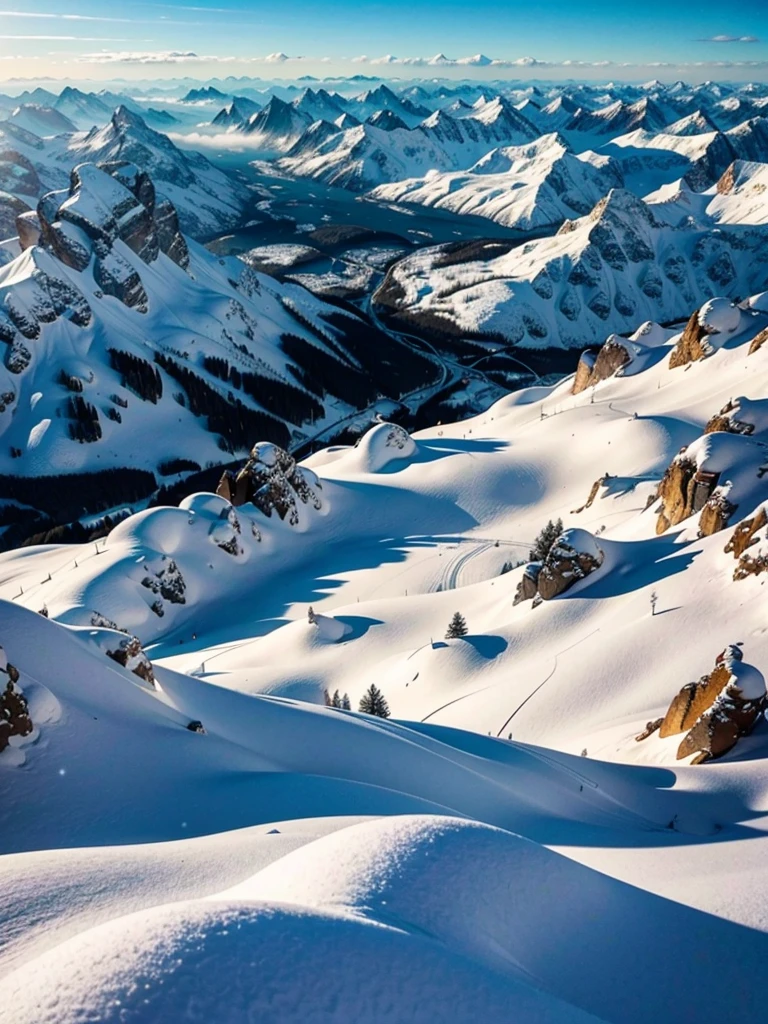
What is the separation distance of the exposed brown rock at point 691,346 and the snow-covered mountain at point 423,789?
28.6m

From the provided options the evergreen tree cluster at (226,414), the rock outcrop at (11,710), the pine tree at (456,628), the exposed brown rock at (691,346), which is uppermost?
the exposed brown rock at (691,346)

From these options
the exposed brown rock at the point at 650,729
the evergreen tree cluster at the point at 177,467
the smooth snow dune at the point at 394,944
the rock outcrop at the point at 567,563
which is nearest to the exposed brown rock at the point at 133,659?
the smooth snow dune at the point at 394,944

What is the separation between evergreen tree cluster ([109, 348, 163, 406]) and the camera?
398 feet

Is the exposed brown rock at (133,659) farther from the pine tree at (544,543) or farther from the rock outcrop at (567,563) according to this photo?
the pine tree at (544,543)

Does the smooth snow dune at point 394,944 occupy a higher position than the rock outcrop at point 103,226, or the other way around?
the rock outcrop at point 103,226

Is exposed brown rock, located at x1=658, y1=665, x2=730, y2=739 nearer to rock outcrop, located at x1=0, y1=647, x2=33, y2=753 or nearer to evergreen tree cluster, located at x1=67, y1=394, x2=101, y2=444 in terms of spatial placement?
rock outcrop, located at x1=0, y1=647, x2=33, y2=753

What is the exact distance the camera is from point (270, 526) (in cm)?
6731

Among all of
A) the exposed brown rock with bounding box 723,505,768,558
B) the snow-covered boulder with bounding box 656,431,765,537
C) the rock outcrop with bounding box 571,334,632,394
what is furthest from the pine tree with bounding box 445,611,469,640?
the rock outcrop with bounding box 571,334,632,394

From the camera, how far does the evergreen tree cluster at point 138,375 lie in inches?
4779

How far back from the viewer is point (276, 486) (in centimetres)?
6762

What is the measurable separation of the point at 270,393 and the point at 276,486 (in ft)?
243

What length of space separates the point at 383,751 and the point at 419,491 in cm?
4960

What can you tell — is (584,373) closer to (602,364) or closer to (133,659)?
(602,364)

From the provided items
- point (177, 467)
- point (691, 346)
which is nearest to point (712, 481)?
point (691, 346)
